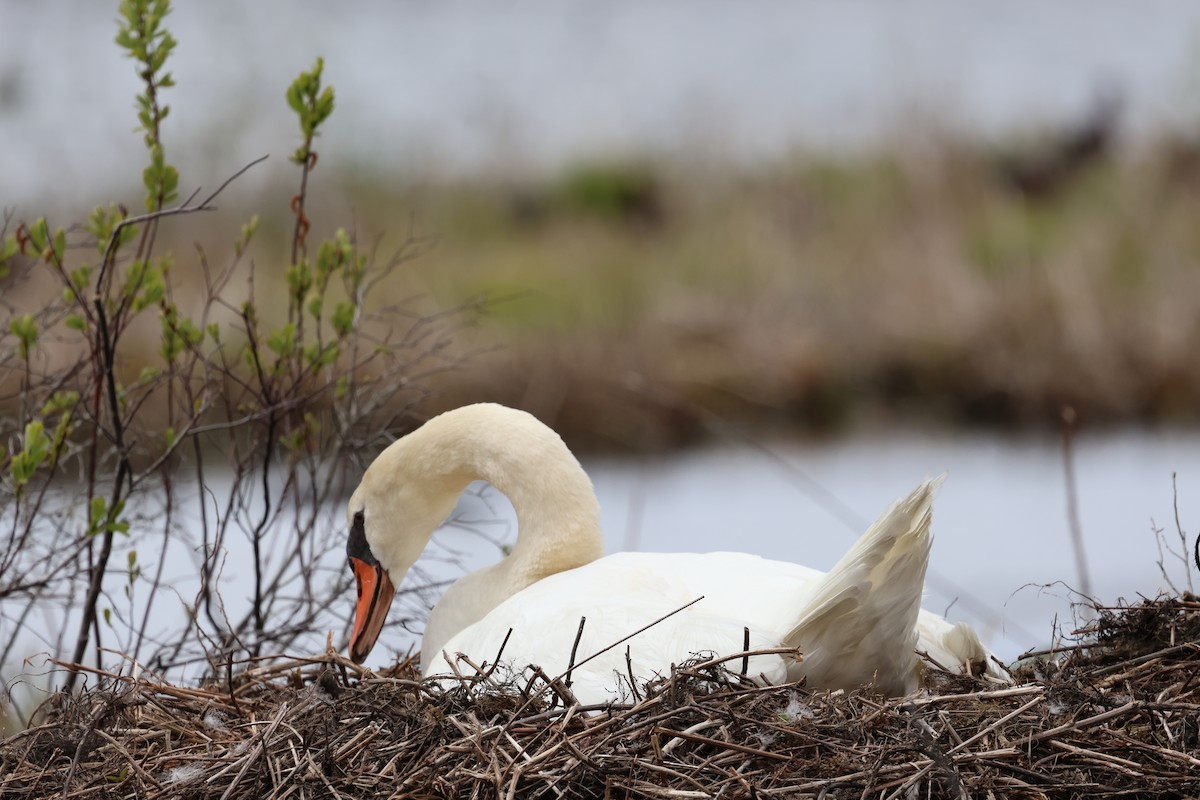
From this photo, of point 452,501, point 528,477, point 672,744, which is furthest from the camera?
point 452,501

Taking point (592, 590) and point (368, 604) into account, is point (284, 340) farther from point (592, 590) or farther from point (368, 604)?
point (592, 590)

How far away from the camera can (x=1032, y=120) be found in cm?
1576

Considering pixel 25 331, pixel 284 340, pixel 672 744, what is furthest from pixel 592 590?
pixel 25 331

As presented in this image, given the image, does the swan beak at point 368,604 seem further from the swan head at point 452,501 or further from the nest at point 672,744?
the nest at point 672,744

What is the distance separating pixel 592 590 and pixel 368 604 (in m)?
1.01

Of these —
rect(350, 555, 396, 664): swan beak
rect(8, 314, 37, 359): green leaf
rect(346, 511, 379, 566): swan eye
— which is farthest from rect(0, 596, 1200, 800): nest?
rect(8, 314, 37, 359): green leaf

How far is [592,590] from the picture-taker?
135 inches

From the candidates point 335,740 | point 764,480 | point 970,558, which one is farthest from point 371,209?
point 335,740

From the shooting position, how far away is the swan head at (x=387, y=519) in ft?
13.7

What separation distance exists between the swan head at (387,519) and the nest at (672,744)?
95 centimetres

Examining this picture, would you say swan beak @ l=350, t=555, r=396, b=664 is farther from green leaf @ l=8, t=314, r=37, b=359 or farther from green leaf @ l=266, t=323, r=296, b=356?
green leaf @ l=8, t=314, r=37, b=359

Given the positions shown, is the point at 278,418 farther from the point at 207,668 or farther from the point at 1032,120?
the point at 1032,120

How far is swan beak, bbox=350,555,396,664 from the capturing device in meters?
4.16

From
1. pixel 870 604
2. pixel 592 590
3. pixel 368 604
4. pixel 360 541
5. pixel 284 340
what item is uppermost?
pixel 284 340
